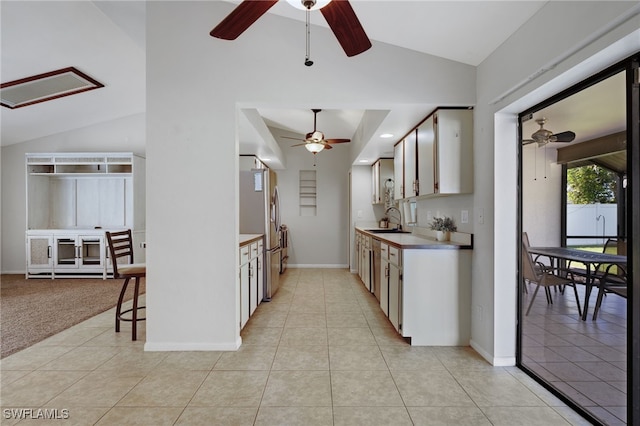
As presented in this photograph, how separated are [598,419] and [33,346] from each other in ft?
14.1

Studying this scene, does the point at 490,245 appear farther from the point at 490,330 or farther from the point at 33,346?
the point at 33,346

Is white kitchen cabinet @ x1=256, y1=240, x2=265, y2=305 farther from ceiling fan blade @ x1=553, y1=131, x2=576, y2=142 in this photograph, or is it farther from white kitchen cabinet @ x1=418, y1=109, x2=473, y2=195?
ceiling fan blade @ x1=553, y1=131, x2=576, y2=142

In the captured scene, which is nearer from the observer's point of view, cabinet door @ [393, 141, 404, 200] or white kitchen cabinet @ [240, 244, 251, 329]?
white kitchen cabinet @ [240, 244, 251, 329]

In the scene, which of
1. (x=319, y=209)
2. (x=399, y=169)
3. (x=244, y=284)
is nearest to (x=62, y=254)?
(x=244, y=284)

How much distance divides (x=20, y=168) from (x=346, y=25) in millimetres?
7393

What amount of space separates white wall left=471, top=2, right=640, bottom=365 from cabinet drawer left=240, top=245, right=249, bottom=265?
2149 mm

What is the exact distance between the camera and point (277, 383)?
2.19 metres

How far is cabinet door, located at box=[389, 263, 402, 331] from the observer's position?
2934mm

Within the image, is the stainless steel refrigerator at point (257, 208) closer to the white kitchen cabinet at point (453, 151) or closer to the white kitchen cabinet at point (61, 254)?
the white kitchen cabinet at point (453, 151)

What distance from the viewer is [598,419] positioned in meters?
1.77

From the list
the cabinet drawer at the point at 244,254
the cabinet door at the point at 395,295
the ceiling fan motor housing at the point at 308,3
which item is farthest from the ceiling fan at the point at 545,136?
the cabinet drawer at the point at 244,254

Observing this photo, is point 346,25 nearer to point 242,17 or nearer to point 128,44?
point 242,17

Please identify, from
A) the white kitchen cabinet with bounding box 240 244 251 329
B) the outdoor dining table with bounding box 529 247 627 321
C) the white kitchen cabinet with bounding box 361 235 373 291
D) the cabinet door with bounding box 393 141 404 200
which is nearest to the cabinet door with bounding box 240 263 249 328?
the white kitchen cabinet with bounding box 240 244 251 329

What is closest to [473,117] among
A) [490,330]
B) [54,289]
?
[490,330]
